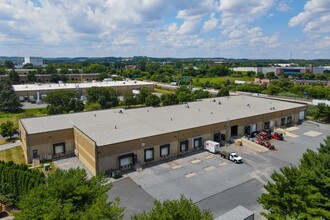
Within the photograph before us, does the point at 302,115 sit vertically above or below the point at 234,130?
above

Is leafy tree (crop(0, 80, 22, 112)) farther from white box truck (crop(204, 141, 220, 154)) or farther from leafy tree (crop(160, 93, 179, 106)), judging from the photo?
white box truck (crop(204, 141, 220, 154))

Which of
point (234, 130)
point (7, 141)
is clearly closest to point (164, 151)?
point (234, 130)

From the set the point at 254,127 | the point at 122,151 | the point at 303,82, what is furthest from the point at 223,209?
the point at 303,82

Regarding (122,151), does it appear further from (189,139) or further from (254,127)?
(254,127)

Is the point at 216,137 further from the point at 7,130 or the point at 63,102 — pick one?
the point at 63,102

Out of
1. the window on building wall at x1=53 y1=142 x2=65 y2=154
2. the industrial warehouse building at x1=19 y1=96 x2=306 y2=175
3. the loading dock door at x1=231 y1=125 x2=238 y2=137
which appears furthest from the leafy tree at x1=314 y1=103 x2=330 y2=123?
the window on building wall at x1=53 y1=142 x2=65 y2=154

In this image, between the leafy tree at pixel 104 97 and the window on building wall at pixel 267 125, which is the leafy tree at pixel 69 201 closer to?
the window on building wall at pixel 267 125
